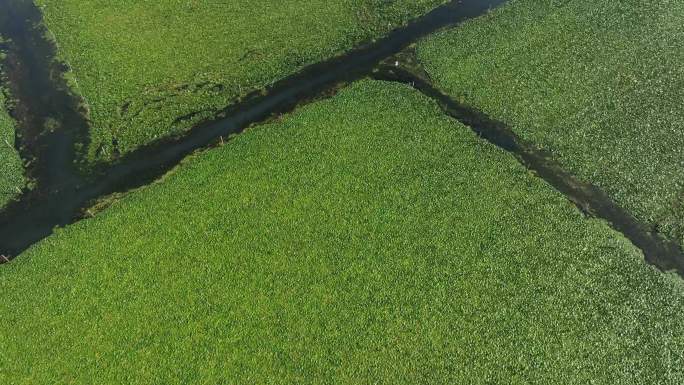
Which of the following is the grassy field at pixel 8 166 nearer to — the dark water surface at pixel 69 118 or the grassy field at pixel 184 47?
the dark water surface at pixel 69 118

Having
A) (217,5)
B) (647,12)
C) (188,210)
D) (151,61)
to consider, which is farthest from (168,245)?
(647,12)

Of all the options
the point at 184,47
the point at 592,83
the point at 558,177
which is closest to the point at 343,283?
the point at 558,177

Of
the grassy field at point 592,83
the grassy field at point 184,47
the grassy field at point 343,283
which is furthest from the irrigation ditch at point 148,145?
the grassy field at point 343,283

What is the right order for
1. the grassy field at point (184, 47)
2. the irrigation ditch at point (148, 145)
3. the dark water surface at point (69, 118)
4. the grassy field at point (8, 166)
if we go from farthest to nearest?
1. the grassy field at point (184, 47)
2. the grassy field at point (8, 166)
3. the dark water surface at point (69, 118)
4. the irrigation ditch at point (148, 145)

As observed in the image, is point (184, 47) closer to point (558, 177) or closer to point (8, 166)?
point (8, 166)

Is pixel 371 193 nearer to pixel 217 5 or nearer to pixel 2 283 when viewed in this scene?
pixel 2 283

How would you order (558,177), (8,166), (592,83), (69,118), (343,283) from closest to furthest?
(343,283), (558,177), (8,166), (69,118), (592,83)
